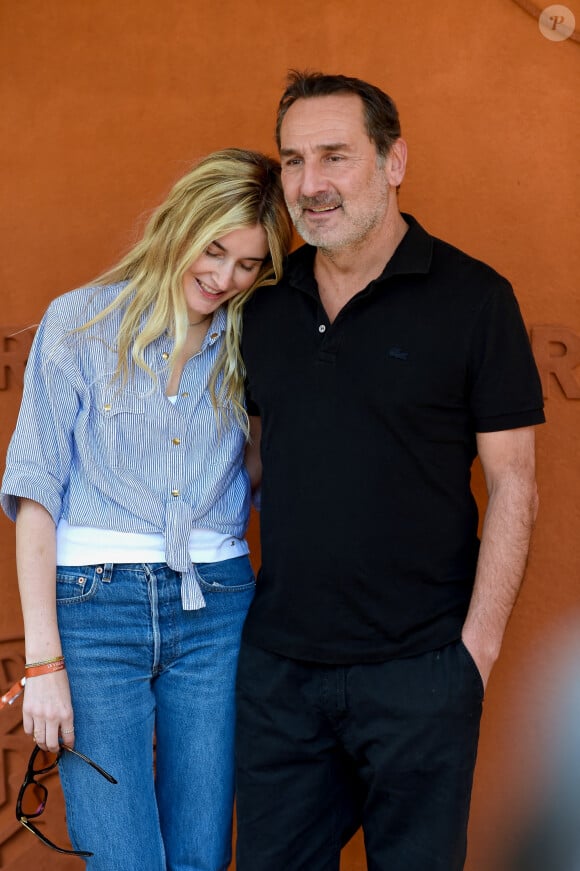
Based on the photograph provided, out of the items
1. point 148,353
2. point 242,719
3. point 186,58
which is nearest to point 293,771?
point 242,719

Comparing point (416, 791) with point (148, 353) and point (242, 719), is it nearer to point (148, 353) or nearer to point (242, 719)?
point (242, 719)

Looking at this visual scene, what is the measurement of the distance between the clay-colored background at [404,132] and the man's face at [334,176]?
545 mm

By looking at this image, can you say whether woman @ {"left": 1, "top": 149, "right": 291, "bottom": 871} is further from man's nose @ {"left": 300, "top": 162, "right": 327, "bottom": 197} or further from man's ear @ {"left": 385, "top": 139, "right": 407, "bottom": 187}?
man's ear @ {"left": 385, "top": 139, "right": 407, "bottom": 187}

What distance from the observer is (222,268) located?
2.38 meters

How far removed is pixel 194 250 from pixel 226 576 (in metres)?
0.75

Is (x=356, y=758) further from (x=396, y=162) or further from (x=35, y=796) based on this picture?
(x=396, y=162)

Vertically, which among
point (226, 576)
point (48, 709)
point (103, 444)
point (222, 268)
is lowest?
point (48, 709)

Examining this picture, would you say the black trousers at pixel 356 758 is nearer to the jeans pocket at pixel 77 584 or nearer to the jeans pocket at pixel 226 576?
the jeans pocket at pixel 226 576

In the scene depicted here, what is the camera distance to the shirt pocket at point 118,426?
7.54 feet

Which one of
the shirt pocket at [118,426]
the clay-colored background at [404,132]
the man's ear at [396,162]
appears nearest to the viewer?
the shirt pocket at [118,426]

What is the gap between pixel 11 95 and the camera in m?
3.06

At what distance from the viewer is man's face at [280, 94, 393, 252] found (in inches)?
92.6

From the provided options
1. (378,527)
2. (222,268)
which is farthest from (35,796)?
(222,268)

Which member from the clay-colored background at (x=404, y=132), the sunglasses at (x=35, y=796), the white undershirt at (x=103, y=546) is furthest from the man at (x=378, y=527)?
the clay-colored background at (x=404, y=132)
